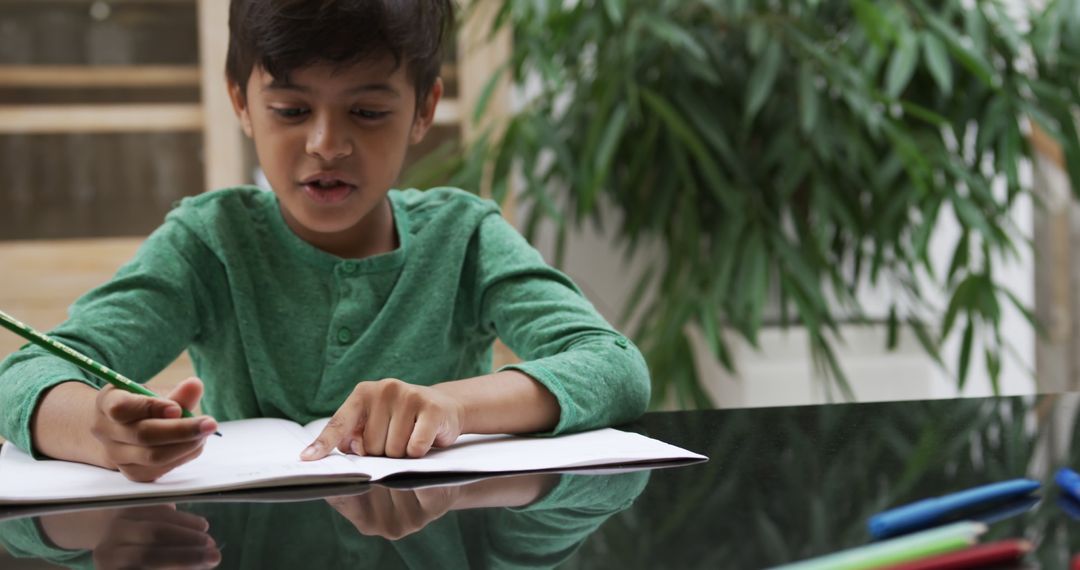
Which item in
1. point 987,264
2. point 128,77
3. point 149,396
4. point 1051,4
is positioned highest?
point 1051,4

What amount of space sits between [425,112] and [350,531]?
57 cm

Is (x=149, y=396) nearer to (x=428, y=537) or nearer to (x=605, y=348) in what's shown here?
(x=428, y=537)

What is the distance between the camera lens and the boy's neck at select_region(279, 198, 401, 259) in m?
0.93

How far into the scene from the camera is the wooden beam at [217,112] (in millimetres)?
2094

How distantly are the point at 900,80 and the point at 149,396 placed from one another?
1344 millimetres

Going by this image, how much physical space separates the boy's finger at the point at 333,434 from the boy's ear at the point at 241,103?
353mm

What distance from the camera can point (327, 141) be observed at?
78cm

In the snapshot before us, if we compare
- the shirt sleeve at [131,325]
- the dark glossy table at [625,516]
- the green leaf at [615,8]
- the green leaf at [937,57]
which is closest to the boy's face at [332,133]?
the shirt sleeve at [131,325]

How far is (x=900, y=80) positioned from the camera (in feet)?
5.31

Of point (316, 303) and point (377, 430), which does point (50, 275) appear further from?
point (377, 430)

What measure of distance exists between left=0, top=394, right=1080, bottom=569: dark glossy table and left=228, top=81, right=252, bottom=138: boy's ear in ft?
1.46

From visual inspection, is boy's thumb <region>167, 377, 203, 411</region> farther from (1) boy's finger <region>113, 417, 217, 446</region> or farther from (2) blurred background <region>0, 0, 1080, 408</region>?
(2) blurred background <region>0, 0, 1080, 408</region>

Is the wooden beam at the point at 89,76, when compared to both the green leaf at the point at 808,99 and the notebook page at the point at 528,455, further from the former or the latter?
the notebook page at the point at 528,455

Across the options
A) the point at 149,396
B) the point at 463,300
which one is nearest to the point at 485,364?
the point at 463,300
